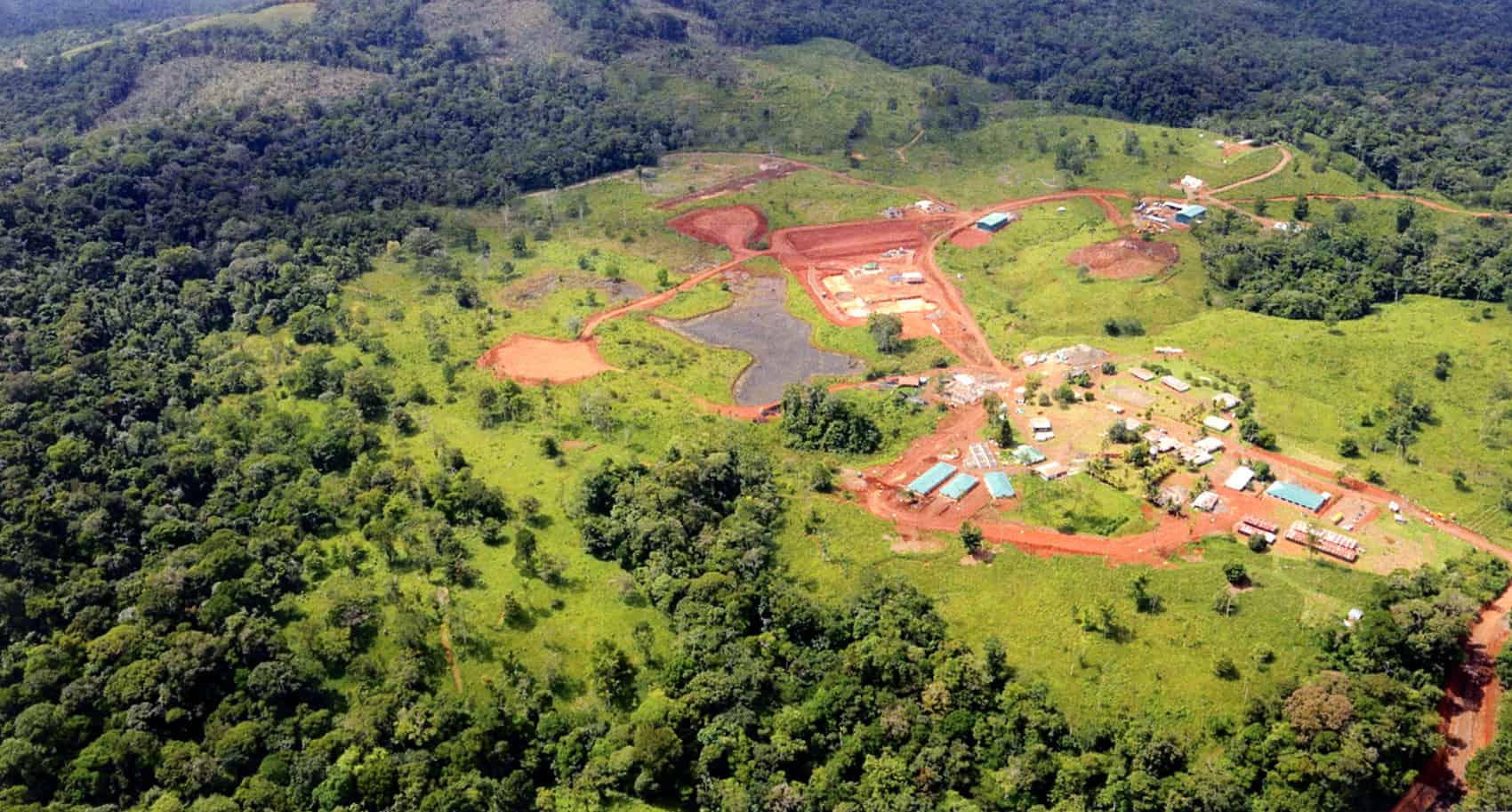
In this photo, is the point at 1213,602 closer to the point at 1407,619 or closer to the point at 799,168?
the point at 1407,619

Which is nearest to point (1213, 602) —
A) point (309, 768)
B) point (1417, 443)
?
point (1417, 443)

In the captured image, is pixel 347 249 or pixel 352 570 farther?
pixel 347 249

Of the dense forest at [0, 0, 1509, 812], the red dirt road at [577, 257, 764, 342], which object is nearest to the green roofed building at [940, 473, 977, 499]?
the dense forest at [0, 0, 1509, 812]

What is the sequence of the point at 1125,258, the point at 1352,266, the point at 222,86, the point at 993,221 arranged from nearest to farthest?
the point at 1352,266 < the point at 1125,258 < the point at 993,221 < the point at 222,86

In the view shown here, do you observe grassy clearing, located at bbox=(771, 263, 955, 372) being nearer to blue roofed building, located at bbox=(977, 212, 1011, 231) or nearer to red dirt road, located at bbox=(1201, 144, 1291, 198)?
blue roofed building, located at bbox=(977, 212, 1011, 231)

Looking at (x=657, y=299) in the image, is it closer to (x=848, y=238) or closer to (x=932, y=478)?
(x=848, y=238)

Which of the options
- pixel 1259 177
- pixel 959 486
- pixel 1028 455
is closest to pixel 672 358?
pixel 959 486

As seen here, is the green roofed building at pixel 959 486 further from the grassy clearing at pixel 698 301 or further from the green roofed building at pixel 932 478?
the grassy clearing at pixel 698 301
